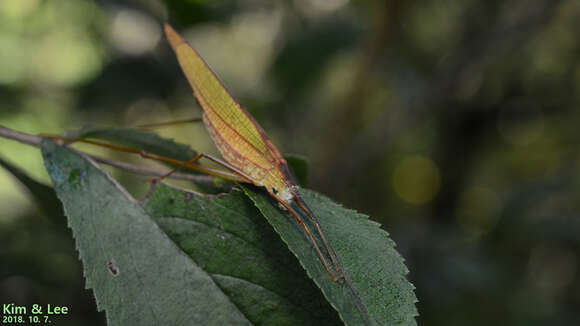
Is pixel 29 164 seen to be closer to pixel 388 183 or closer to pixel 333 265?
pixel 333 265

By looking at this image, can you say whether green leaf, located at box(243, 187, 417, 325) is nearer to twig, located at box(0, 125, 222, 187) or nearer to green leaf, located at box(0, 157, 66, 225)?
twig, located at box(0, 125, 222, 187)

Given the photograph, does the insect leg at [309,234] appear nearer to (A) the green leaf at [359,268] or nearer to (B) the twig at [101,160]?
(A) the green leaf at [359,268]

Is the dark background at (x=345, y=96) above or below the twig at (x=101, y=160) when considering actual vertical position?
above

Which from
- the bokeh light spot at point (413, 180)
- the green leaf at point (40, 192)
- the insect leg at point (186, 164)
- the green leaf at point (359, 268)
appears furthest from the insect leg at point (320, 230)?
the bokeh light spot at point (413, 180)

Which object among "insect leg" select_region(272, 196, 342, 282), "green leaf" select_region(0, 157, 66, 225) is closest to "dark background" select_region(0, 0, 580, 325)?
"green leaf" select_region(0, 157, 66, 225)

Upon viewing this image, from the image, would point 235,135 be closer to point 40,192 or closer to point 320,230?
point 320,230

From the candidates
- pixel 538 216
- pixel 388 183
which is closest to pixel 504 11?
pixel 538 216
